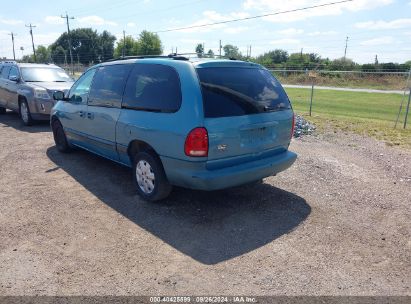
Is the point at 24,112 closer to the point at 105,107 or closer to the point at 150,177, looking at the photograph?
the point at 105,107

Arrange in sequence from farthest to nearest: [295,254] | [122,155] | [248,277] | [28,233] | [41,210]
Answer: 1. [122,155]
2. [41,210]
3. [28,233]
4. [295,254]
5. [248,277]

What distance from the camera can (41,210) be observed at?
14.6 feet

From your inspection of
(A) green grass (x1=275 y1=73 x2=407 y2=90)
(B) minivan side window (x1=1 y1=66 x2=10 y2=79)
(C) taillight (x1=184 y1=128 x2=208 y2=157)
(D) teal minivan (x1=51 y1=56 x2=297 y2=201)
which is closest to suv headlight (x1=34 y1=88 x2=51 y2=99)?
(B) minivan side window (x1=1 y1=66 x2=10 y2=79)

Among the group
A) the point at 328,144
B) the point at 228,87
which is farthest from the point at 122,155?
the point at 328,144

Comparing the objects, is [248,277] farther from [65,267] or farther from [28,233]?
[28,233]

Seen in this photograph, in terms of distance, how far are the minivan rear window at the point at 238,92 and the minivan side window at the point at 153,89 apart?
0.36 m

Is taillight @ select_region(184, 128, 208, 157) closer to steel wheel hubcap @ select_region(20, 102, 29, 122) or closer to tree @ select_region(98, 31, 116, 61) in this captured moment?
steel wheel hubcap @ select_region(20, 102, 29, 122)

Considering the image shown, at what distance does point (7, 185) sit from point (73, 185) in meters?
0.99

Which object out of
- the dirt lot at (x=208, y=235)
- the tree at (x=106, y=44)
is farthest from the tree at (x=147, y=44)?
the dirt lot at (x=208, y=235)

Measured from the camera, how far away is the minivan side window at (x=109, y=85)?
4941 mm

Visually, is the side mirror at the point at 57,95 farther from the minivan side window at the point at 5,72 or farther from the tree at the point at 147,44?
the tree at the point at 147,44

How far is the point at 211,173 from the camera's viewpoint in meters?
3.90

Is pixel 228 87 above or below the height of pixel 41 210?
above

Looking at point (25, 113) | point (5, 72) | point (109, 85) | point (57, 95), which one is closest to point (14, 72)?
point (5, 72)
